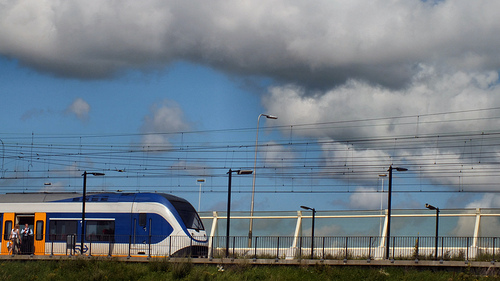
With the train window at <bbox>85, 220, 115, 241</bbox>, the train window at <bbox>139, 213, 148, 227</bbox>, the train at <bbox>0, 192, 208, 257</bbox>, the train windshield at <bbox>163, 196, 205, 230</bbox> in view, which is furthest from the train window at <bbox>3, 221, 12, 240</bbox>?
the train windshield at <bbox>163, 196, 205, 230</bbox>

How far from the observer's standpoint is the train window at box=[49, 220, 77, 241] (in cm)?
3709

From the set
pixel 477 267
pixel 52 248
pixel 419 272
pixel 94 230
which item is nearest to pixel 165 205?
pixel 94 230

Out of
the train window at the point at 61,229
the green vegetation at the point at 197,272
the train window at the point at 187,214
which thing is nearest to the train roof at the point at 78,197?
the train window at the point at 187,214

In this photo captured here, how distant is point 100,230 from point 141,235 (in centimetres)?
272

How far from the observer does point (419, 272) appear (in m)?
29.4

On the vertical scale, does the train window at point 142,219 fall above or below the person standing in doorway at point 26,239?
above

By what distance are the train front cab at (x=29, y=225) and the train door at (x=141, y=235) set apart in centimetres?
577

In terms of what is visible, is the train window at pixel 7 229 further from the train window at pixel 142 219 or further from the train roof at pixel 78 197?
the train window at pixel 142 219

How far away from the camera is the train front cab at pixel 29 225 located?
3747 cm

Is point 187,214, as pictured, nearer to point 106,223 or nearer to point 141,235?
point 141,235

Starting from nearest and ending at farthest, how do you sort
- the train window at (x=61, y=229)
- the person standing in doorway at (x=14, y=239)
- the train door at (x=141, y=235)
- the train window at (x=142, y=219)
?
the train door at (x=141, y=235) < the train window at (x=142, y=219) < the person standing in doorway at (x=14, y=239) < the train window at (x=61, y=229)

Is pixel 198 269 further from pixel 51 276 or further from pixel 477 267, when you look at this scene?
pixel 477 267

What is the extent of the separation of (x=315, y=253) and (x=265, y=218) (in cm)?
811

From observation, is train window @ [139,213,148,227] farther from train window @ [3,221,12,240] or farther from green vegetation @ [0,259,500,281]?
train window @ [3,221,12,240]
